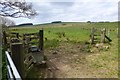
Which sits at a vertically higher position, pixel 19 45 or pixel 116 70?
pixel 19 45

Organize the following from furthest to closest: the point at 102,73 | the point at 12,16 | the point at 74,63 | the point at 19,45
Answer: the point at 12,16, the point at 74,63, the point at 102,73, the point at 19,45

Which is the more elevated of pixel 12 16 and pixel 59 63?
pixel 12 16

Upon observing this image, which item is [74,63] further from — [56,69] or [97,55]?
[97,55]

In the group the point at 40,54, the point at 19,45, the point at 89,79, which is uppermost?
the point at 19,45

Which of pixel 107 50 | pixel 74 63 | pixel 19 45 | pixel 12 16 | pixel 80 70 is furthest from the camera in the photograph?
pixel 12 16

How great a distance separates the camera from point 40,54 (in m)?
11.2

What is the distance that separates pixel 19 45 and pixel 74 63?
23.8 ft

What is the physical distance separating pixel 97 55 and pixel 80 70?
13.6ft

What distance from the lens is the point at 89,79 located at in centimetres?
976

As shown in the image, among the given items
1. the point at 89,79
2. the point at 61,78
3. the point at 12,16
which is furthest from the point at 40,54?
the point at 12,16

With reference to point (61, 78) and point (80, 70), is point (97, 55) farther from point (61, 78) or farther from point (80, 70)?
point (61, 78)

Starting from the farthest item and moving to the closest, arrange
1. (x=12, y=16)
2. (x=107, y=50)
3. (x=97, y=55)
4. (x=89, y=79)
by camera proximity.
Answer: (x=12, y=16) < (x=107, y=50) < (x=97, y=55) < (x=89, y=79)

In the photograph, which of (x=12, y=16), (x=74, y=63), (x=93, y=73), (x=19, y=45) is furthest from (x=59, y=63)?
(x=12, y=16)

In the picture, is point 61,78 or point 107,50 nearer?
point 61,78
